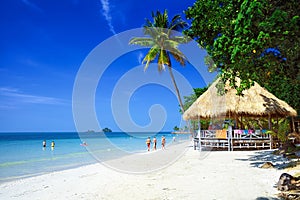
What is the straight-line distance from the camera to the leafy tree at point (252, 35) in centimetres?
382

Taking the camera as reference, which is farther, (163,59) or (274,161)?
(163,59)

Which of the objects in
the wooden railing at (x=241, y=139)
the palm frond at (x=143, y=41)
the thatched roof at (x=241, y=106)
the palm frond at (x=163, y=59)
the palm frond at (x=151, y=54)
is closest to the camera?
the thatched roof at (x=241, y=106)

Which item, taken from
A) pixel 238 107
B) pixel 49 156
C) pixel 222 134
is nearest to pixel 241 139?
pixel 222 134

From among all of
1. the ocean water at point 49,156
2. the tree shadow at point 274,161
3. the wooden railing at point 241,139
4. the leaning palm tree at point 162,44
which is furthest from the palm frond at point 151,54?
the tree shadow at point 274,161

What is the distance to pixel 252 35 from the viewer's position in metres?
4.08

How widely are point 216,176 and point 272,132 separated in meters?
6.29

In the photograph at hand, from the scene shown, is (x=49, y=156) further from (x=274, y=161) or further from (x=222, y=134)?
(x=274, y=161)

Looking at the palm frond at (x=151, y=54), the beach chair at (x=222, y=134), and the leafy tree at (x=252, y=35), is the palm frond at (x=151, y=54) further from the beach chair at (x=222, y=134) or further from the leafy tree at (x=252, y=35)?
the leafy tree at (x=252, y=35)

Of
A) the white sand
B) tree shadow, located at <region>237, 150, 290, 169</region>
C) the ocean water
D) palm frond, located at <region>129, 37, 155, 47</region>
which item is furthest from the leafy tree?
palm frond, located at <region>129, 37, 155, 47</region>

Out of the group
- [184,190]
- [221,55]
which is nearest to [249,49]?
[221,55]

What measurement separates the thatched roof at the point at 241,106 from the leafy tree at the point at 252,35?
6392 millimetres

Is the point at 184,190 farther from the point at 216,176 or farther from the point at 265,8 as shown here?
the point at 265,8

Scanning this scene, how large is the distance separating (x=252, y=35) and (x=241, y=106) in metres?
8.52

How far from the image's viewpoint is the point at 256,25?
13.1 ft
